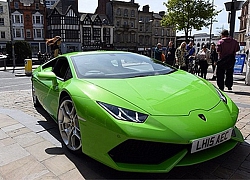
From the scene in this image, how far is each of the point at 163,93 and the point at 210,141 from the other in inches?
24.9

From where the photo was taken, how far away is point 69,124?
2.61 metres

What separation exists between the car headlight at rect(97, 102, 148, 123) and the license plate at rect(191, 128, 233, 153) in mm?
466

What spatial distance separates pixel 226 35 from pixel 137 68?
4.11 m

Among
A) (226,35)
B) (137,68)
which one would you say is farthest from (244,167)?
(226,35)

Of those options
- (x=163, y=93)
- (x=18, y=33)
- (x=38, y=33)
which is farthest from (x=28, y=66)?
(x=18, y=33)

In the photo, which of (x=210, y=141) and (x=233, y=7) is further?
(x=233, y=7)

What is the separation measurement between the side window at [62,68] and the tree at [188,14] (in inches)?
676

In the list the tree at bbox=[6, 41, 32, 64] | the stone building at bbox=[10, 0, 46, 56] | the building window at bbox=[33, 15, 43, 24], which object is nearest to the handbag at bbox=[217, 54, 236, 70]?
the tree at bbox=[6, 41, 32, 64]

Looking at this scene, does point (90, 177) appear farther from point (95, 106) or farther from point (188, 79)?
point (188, 79)

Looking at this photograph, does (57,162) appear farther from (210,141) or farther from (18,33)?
(18,33)

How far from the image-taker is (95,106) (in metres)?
2.07

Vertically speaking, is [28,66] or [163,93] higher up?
[163,93]

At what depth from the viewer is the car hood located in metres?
Answer: 2.07

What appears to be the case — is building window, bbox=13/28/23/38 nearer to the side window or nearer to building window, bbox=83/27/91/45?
building window, bbox=83/27/91/45
